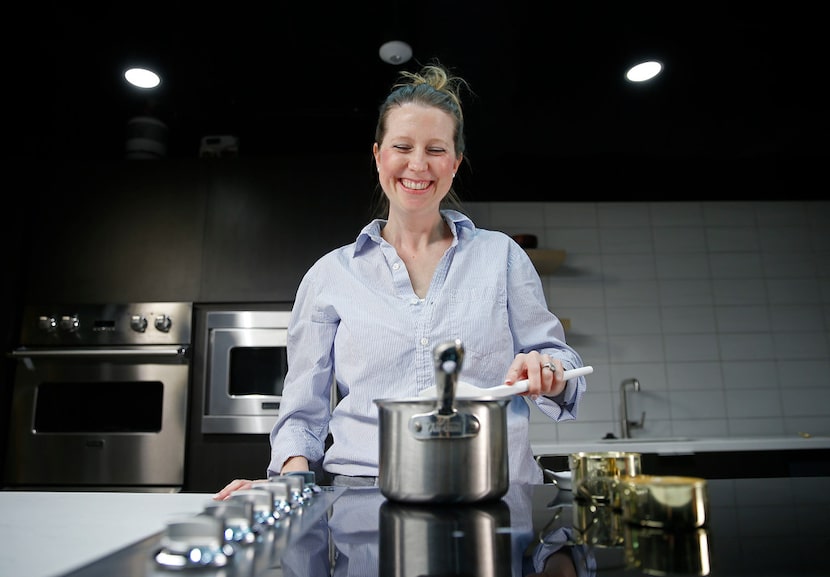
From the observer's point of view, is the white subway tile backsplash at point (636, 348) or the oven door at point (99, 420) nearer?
the oven door at point (99, 420)

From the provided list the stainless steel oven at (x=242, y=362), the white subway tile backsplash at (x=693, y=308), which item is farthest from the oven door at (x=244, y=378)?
the white subway tile backsplash at (x=693, y=308)

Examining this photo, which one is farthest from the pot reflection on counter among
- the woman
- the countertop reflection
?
the woman

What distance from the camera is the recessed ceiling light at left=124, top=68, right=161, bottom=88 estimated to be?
236cm

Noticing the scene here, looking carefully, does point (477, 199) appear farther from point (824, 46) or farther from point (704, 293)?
point (824, 46)

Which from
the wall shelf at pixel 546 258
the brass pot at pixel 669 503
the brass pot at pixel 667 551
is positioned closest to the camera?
the brass pot at pixel 667 551

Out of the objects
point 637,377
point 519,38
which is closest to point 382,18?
point 519,38

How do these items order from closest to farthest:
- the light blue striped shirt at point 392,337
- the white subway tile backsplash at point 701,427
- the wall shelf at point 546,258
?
1. the light blue striped shirt at point 392,337
2. the wall shelf at point 546,258
3. the white subway tile backsplash at point 701,427

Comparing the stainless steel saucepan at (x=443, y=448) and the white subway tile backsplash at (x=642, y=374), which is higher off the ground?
the white subway tile backsplash at (x=642, y=374)

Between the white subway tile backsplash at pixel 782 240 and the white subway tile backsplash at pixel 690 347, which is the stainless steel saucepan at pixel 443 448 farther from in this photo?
the white subway tile backsplash at pixel 782 240

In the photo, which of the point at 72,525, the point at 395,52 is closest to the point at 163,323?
the point at 395,52

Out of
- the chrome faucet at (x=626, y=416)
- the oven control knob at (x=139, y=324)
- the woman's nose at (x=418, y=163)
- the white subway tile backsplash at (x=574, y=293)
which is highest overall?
the white subway tile backsplash at (x=574, y=293)

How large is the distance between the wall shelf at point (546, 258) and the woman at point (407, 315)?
1.72 m

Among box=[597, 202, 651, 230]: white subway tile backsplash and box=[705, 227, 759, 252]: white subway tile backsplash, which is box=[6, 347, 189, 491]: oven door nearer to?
box=[597, 202, 651, 230]: white subway tile backsplash

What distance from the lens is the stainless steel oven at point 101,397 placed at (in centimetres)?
225
